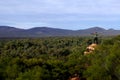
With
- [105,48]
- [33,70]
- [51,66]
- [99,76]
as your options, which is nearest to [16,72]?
[33,70]

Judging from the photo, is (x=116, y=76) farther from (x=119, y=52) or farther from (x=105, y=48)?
(x=105, y=48)

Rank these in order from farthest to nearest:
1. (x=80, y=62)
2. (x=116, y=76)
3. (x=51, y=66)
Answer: (x=80, y=62), (x=51, y=66), (x=116, y=76)

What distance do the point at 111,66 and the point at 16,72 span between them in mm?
13711

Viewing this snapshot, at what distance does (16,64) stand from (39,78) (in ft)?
25.2

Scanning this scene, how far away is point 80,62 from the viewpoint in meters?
71.6

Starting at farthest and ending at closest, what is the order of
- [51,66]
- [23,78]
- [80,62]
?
[80,62] < [51,66] < [23,78]

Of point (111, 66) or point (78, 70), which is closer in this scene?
point (111, 66)

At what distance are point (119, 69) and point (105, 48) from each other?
40.8ft

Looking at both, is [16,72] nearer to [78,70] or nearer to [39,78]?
[39,78]

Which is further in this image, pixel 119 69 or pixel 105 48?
pixel 105 48

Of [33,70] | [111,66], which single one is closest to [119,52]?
[111,66]

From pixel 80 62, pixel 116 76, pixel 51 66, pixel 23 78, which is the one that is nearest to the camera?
pixel 23 78

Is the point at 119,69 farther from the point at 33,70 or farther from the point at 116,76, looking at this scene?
the point at 33,70

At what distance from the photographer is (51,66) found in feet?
219
